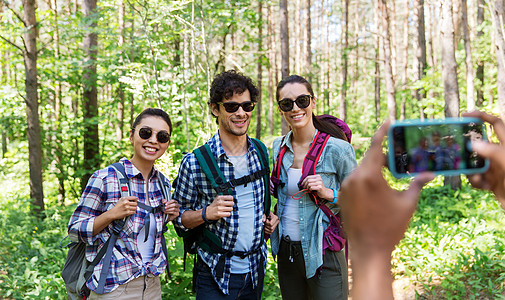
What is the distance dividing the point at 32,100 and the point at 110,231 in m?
6.56

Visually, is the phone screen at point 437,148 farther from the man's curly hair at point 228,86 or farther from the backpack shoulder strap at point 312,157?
the man's curly hair at point 228,86

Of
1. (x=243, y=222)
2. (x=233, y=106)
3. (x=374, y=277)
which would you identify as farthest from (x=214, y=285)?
(x=374, y=277)

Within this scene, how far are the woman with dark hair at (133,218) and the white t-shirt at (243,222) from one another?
1.46ft

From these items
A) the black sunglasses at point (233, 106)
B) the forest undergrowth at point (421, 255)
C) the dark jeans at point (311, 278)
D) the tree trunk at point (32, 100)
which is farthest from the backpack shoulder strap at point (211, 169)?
the tree trunk at point (32, 100)

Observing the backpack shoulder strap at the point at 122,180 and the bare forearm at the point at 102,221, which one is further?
the backpack shoulder strap at the point at 122,180

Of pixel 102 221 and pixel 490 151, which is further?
pixel 102 221

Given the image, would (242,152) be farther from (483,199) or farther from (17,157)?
(17,157)

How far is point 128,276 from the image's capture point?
2.24 m

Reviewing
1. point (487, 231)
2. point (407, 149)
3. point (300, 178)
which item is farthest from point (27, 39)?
point (487, 231)

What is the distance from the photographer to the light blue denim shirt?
7.98ft

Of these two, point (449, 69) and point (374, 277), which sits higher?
point (449, 69)

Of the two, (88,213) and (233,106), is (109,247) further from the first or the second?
(233,106)

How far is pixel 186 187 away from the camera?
256cm

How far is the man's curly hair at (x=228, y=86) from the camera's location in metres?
2.57
